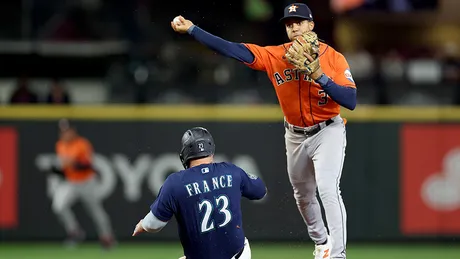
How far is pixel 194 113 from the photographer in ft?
46.5

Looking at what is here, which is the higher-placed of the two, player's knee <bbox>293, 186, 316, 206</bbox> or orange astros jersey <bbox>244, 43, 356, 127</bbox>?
orange astros jersey <bbox>244, 43, 356, 127</bbox>

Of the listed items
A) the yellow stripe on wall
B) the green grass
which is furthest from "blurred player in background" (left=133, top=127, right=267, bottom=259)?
the yellow stripe on wall

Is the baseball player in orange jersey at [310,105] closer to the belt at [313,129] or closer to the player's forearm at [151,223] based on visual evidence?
the belt at [313,129]

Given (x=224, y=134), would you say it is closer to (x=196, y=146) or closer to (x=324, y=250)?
(x=324, y=250)

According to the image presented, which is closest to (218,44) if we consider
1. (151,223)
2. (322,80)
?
(322,80)

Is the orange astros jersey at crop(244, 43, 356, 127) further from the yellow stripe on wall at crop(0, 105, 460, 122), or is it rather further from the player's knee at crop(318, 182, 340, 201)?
the yellow stripe on wall at crop(0, 105, 460, 122)

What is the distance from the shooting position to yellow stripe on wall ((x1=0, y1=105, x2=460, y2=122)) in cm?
1416

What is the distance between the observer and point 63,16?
608 inches

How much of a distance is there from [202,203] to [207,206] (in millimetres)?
39

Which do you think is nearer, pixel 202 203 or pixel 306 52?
pixel 202 203

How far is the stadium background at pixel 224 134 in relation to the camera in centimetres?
1402

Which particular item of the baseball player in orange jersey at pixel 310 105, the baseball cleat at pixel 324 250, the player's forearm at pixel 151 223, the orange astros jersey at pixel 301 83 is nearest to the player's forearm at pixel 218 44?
the baseball player in orange jersey at pixel 310 105

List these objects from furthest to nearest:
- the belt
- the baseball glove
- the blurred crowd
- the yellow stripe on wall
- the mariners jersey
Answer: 1. the yellow stripe on wall
2. the blurred crowd
3. the belt
4. the baseball glove
5. the mariners jersey

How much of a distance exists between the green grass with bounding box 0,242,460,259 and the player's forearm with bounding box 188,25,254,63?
5.04 meters
